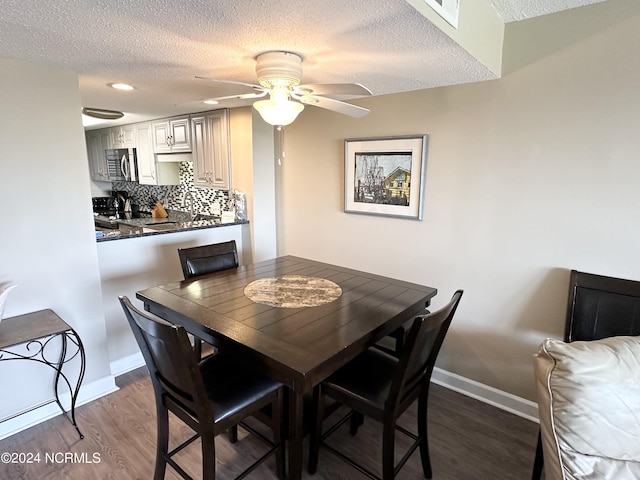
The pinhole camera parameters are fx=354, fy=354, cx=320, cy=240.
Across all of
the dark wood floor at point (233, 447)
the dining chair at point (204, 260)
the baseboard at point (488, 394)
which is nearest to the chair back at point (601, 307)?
the baseboard at point (488, 394)

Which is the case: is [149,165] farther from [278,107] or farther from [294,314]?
[294,314]

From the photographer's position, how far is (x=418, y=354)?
146cm

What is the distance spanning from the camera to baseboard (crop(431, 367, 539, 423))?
2236mm

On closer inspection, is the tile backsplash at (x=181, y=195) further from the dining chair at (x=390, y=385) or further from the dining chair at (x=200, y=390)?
the dining chair at (x=390, y=385)

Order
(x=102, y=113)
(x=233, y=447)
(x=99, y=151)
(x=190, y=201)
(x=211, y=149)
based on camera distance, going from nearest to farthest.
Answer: (x=233, y=447) < (x=102, y=113) < (x=211, y=149) < (x=190, y=201) < (x=99, y=151)

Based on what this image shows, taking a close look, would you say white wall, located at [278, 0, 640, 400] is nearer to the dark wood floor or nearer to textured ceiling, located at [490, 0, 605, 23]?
textured ceiling, located at [490, 0, 605, 23]

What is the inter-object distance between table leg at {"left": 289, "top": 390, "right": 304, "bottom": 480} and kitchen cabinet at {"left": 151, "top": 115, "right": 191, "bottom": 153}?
3.14 meters

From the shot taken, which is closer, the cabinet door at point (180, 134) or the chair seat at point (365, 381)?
the chair seat at point (365, 381)

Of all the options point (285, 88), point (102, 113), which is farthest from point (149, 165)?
point (285, 88)

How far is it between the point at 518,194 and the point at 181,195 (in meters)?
3.90

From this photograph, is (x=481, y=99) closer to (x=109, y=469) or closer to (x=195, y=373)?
(x=195, y=373)

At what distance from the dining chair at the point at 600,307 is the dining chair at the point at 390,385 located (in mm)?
834

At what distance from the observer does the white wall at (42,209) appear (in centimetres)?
190

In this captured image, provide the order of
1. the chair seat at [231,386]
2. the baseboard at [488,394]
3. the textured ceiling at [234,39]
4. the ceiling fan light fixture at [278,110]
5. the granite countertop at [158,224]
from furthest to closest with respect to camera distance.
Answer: the granite countertop at [158,224], the baseboard at [488,394], the ceiling fan light fixture at [278,110], the chair seat at [231,386], the textured ceiling at [234,39]
